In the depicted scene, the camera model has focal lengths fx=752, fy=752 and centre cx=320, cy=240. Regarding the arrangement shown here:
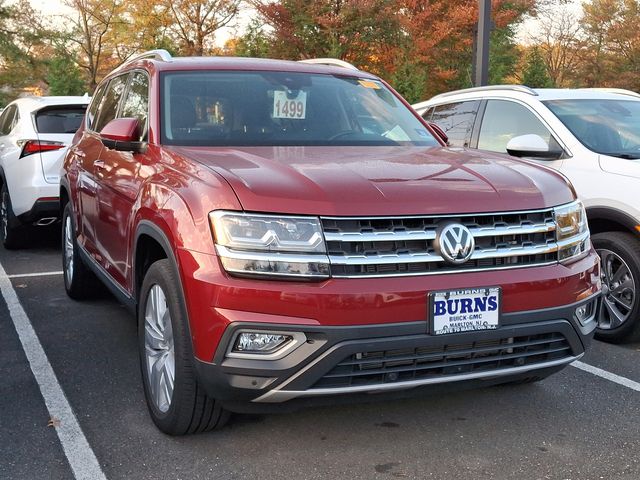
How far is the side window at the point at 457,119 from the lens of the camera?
6.61 m

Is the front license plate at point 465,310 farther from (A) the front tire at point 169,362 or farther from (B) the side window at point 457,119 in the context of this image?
(B) the side window at point 457,119

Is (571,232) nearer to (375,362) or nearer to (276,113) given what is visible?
(375,362)

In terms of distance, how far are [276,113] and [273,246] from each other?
1.61 metres

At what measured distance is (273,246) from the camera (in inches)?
116

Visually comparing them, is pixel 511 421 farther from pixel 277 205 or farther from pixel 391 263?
pixel 277 205

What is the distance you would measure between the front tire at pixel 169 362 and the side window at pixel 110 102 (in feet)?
6.84

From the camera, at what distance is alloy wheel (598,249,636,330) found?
17.0 feet

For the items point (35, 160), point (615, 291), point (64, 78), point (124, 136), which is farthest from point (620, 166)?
point (64, 78)

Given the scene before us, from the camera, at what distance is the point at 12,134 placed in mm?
8516

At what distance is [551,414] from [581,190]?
6.71 ft

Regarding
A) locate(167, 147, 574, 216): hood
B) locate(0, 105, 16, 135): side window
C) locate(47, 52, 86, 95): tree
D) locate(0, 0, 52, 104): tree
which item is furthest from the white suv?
locate(47, 52, 86, 95): tree

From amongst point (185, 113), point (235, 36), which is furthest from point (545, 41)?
point (185, 113)

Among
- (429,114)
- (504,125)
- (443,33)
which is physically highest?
(443,33)

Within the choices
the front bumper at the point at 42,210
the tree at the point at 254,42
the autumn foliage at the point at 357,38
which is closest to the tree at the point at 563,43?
the autumn foliage at the point at 357,38
